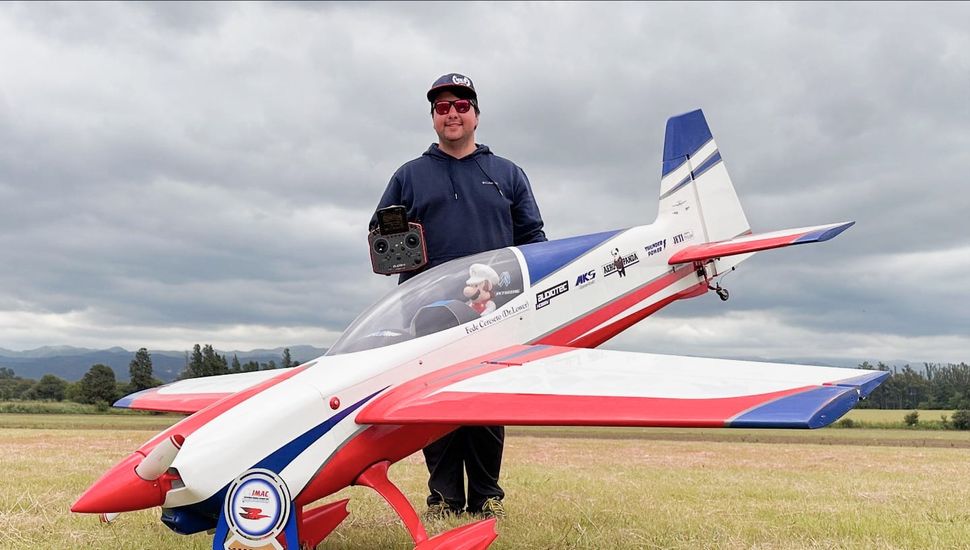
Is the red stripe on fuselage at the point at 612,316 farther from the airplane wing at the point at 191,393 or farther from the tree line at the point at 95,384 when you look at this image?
the tree line at the point at 95,384

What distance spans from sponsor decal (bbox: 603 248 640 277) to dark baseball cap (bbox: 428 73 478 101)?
6.23 feet

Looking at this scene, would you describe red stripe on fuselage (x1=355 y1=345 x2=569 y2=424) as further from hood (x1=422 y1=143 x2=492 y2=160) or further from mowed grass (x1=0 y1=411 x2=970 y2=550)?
hood (x1=422 y1=143 x2=492 y2=160)

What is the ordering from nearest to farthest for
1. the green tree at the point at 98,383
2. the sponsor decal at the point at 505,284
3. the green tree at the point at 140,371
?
1. the sponsor decal at the point at 505,284
2. the green tree at the point at 140,371
3. the green tree at the point at 98,383

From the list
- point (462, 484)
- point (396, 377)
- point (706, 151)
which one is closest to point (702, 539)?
point (462, 484)

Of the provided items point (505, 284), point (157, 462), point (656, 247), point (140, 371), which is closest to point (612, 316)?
point (656, 247)

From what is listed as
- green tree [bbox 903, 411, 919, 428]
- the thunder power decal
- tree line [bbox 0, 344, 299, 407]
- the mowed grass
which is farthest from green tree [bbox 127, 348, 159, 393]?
green tree [bbox 903, 411, 919, 428]

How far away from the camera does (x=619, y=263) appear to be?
6277 millimetres

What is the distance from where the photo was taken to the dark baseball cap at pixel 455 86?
5.94 metres

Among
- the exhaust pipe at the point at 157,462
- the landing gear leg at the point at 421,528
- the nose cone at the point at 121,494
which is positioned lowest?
the landing gear leg at the point at 421,528

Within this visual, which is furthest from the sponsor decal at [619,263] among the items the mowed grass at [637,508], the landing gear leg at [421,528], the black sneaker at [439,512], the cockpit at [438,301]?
the landing gear leg at [421,528]

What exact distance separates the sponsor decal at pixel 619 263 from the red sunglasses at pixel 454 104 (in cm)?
183

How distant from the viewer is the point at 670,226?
24.7 ft

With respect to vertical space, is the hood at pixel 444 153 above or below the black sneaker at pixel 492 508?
above

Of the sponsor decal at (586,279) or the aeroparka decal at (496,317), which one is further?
the sponsor decal at (586,279)
